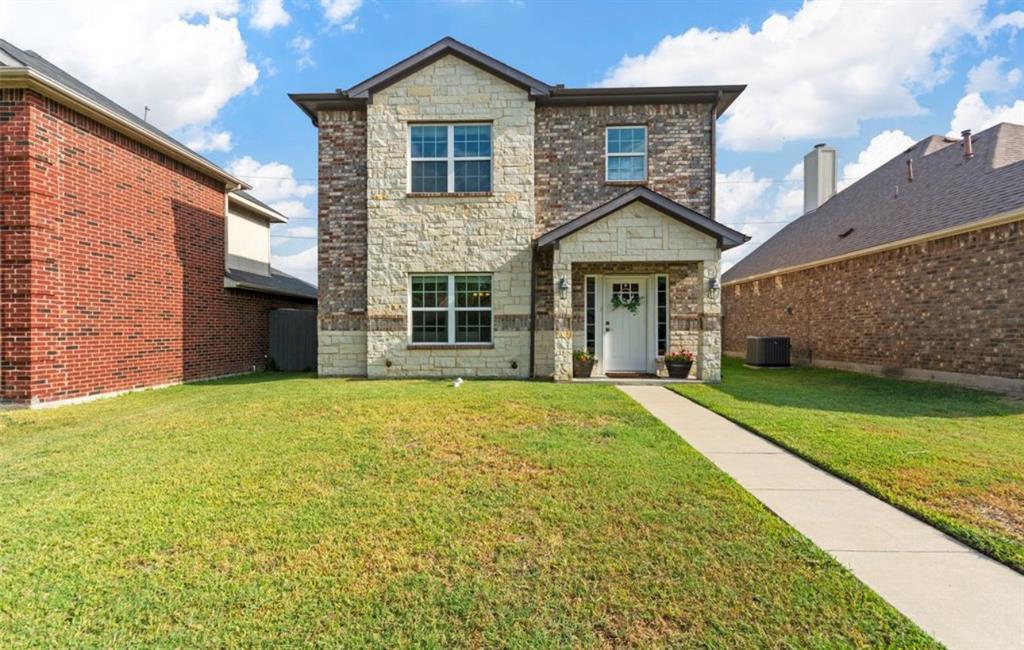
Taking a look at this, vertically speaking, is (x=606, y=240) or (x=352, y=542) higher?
(x=606, y=240)

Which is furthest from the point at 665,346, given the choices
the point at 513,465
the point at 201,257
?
the point at 201,257

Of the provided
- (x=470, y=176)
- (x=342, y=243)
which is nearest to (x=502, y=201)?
(x=470, y=176)

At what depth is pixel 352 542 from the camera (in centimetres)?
326

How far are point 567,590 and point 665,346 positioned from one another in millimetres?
9909

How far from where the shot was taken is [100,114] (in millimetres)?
9109

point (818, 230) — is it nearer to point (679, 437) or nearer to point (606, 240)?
point (606, 240)

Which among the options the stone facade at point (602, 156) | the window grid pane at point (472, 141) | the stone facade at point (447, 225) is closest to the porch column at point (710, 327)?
the stone facade at point (602, 156)

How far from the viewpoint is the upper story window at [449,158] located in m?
11.8

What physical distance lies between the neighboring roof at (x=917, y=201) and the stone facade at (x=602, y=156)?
5631mm

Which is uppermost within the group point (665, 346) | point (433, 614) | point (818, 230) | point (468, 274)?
point (818, 230)

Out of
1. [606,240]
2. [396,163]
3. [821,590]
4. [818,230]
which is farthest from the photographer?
[818,230]

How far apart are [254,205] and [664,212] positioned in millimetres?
12900

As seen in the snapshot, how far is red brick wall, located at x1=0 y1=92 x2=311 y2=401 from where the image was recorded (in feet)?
26.6

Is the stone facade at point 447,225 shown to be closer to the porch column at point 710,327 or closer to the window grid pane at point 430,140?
the window grid pane at point 430,140
